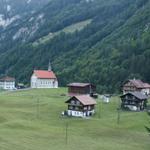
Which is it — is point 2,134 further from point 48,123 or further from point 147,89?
point 147,89

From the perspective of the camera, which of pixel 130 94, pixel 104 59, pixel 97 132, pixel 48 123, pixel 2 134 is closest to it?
pixel 2 134

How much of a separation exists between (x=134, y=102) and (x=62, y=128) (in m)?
29.6

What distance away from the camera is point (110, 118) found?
9444 cm

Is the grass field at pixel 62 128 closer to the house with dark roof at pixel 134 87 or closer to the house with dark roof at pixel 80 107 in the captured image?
the house with dark roof at pixel 80 107

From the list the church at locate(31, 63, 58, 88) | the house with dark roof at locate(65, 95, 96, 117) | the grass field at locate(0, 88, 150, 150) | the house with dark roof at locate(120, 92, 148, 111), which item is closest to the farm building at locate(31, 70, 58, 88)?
the church at locate(31, 63, 58, 88)

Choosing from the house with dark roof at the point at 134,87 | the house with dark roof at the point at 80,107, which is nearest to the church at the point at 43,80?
the house with dark roof at the point at 134,87

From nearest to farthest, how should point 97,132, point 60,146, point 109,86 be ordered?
1. point 60,146
2. point 97,132
3. point 109,86

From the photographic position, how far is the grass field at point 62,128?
69688 millimetres

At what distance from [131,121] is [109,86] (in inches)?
2426

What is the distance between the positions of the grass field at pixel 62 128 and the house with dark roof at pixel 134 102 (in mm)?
2874

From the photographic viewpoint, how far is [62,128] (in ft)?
275

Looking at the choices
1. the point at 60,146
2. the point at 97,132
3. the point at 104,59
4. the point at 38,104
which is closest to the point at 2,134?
the point at 60,146

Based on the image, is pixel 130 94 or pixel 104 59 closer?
pixel 130 94

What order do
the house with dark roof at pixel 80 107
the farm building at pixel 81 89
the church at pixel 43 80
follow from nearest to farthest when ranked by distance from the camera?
1. the house with dark roof at pixel 80 107
2. the farm building at pixel 81 89
3. the church at pixel 43 80
